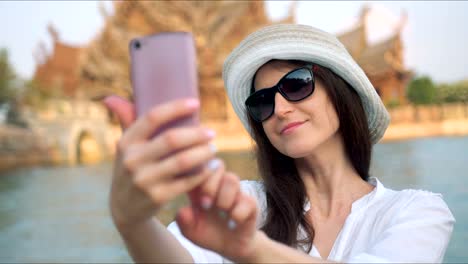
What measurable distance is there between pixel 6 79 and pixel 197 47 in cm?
482

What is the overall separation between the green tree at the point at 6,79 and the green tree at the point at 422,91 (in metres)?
11.0

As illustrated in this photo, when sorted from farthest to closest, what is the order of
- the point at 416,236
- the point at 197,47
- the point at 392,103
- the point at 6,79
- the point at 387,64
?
the point at 387,64, the point at 392,103, the point at 197,47, the point at 6,79, the point at 416,236

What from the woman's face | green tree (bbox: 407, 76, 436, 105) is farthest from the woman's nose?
green tree (bbox: 407, 76, 436, 105)

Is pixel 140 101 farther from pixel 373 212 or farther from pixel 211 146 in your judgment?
pixel 373 212

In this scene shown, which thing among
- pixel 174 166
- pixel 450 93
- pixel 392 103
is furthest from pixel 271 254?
pixel 450 93

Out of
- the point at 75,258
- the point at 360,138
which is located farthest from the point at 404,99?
the point at 360,138

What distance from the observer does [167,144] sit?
1.29 feet

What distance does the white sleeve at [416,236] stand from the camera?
64 cm

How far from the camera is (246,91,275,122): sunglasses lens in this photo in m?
0.84

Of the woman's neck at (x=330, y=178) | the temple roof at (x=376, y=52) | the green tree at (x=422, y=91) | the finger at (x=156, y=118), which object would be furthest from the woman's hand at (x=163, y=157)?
the green tree at (x=422, y=91)

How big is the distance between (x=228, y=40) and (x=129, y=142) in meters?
15.3

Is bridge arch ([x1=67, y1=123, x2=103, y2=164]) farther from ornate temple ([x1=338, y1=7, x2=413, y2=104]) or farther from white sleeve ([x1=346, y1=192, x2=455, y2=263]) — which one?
white sleeve ([x1=346, y1=192, x2=455, y2=263])

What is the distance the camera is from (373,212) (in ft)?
2.64

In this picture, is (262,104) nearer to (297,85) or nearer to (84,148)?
(297,85)
